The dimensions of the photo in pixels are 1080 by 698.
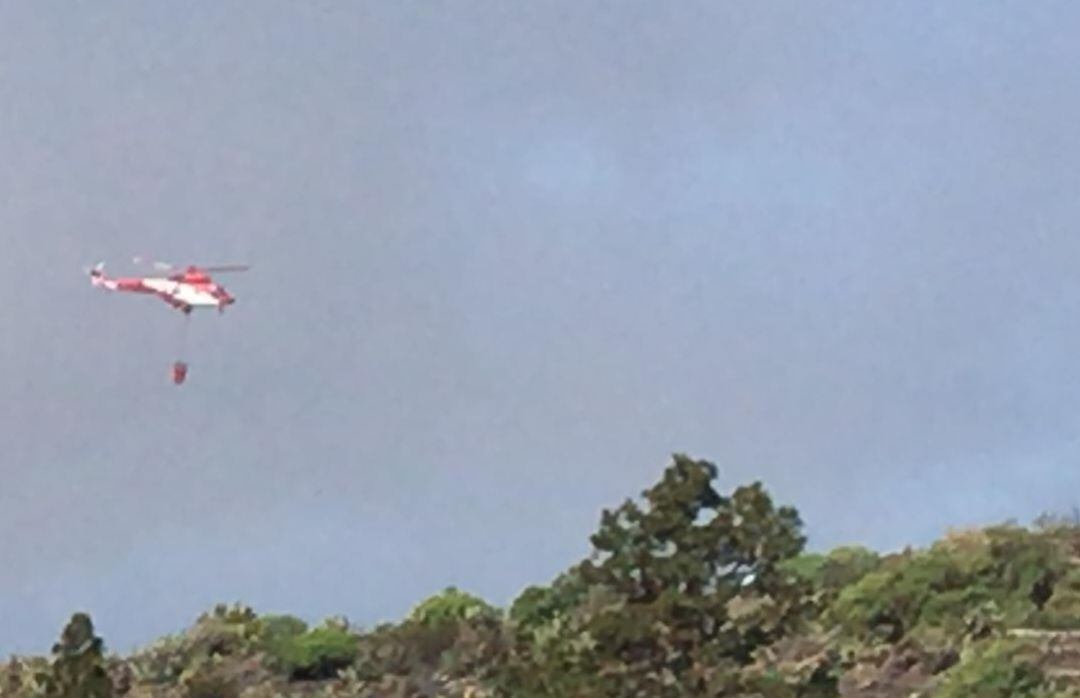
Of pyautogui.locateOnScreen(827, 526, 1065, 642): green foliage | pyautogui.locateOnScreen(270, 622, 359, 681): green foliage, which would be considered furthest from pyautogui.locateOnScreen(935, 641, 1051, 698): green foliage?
pyautogui.locateOnScreen(270, 622, 359, 681): green foliage

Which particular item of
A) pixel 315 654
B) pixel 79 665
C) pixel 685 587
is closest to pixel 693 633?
pixel 685 587

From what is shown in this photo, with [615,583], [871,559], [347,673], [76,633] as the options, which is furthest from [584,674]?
[871,559]

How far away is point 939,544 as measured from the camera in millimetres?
105938

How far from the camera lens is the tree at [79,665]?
53.0 meters

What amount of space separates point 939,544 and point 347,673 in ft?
79.1

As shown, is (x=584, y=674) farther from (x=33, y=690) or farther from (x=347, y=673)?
(x=347, y=673)

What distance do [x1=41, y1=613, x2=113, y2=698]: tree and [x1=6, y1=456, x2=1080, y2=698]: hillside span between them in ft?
0.12

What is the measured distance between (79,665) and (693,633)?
1255cm

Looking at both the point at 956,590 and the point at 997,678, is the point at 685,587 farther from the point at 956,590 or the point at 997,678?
the point at 956,590

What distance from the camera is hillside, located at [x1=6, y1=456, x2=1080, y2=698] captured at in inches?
1930

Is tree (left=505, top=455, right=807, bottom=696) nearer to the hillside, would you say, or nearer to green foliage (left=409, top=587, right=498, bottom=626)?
the hillside

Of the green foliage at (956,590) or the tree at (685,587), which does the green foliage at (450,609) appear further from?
the tree at (685,587)

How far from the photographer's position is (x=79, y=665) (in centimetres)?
5309

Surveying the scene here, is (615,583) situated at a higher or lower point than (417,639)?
lower
